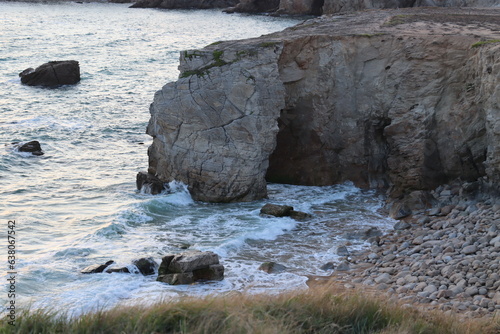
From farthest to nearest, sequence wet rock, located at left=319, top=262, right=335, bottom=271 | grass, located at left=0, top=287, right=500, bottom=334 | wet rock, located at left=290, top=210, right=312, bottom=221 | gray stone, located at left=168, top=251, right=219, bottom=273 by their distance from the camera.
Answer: wet rock, located at left=290, top=210, right=312, bottom=221
wet rock, located at left=319, top=262, right=335, bottom=271
gray stone, located at left=168, top=251, right=219, bottom=273
grass, located at left=0, top=287, right=500, bottom=334

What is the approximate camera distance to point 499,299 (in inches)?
458

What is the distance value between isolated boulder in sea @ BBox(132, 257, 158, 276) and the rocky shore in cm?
336

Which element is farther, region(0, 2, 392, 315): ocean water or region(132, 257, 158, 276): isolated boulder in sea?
region(132, 257, 158, 276): isolated boulder in sea

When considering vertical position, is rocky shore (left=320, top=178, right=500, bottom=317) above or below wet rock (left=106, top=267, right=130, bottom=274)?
above

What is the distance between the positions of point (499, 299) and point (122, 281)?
7.21m

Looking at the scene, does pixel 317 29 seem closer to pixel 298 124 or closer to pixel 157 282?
pixel 298 124

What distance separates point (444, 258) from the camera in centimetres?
1393

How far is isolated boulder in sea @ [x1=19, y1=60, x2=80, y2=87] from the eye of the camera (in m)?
35.8

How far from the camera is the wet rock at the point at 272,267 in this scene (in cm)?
1425

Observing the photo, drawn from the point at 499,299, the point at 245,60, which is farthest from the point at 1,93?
the point at 499,299

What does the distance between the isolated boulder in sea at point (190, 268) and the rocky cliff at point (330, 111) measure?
5.06 m

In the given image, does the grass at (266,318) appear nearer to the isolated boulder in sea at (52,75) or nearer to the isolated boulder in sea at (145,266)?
the isolated boulder in sea at (145,266)

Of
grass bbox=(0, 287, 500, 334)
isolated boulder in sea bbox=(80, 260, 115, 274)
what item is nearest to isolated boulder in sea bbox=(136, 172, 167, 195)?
isolated boulder in sea bbox=(80, 260, 115, 274)

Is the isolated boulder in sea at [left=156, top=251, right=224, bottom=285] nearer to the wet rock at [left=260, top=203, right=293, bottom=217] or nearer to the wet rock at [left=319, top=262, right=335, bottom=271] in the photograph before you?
the wet rock at [left=319, top=262, right=335, bottom=271]
